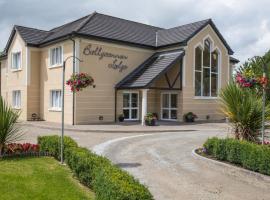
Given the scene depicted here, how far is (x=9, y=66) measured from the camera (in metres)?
29.1

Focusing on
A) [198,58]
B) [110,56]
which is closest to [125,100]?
[110,56]

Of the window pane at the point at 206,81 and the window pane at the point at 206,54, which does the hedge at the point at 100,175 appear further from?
the window pane at the point at 206,54

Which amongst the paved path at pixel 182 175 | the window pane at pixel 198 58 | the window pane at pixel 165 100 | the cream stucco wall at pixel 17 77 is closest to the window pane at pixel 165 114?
the window pane at pixel 165 100

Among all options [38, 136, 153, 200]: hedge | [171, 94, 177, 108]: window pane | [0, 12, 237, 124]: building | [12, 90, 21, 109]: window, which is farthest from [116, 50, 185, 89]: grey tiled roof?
[38, 136, 153, 200]: hedge

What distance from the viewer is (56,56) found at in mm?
24500

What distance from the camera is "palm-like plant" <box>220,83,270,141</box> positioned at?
34.0ft

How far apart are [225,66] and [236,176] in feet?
67.4

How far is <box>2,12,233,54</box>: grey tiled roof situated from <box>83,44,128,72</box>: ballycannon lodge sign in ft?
2.72

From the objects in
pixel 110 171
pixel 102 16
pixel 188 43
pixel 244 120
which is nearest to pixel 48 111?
pixel 102 16

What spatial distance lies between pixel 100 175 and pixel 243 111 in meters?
5.77

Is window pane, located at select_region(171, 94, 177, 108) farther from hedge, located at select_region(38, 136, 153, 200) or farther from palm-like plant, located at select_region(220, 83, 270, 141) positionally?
hedge, located at select_region(38, 136, 153, 200)

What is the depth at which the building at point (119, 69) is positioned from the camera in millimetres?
22469

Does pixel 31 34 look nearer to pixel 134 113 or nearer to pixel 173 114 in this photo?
pixel 134 113

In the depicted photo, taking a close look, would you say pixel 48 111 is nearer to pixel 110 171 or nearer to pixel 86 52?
pixel 86 52
